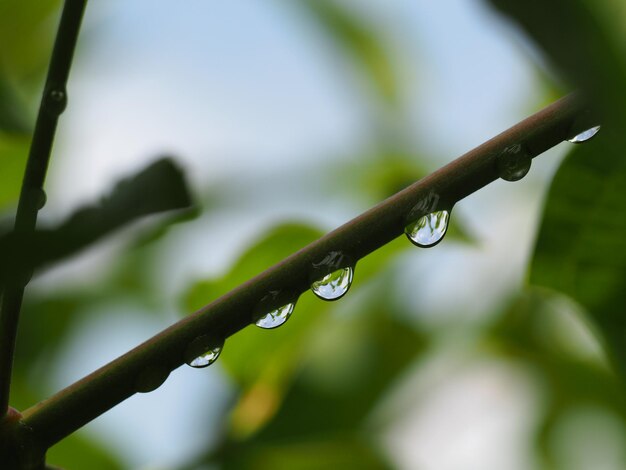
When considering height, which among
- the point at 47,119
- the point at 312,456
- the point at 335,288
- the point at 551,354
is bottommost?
the point at 551,354

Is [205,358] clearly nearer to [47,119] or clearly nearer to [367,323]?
[47,119]

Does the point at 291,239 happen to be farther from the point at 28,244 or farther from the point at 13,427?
the point at 28,244

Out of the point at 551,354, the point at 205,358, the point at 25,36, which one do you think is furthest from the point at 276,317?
the point at 551,354

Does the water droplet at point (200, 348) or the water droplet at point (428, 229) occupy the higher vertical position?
the water droplet at point (200, 348)

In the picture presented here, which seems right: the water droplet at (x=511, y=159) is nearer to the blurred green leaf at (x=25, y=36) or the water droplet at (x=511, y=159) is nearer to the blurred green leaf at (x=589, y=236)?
the blurred green leaf at (x=589, y=236)

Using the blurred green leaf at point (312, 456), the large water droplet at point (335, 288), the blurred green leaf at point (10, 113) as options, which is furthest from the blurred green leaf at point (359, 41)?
the large water droplet at point (335, 288)

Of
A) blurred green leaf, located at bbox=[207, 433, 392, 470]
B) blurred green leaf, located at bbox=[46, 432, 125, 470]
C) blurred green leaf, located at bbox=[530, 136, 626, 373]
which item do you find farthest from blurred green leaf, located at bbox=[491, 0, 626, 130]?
blurred green leaf, located at bbox=[46, 432, 125, 470]
